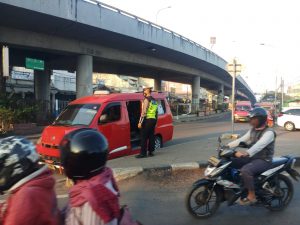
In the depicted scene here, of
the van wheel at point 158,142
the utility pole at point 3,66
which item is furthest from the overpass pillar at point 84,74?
the van wheel at point 158,142

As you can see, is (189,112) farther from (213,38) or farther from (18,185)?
(18,185)

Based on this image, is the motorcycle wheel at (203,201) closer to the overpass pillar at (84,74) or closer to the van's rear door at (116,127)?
the van's rear door at (116,127)

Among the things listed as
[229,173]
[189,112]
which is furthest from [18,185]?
[189,112]

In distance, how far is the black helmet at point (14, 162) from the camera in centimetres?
214

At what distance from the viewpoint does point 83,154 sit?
2.15 m

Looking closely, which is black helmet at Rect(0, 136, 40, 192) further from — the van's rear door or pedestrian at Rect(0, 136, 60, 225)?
the van's rear door

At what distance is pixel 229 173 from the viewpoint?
216 inches

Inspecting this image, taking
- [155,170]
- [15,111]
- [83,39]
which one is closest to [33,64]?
[83,39]

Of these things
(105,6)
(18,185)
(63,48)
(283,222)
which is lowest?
(283,222)

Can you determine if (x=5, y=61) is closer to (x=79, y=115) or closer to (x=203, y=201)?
(x=79, y=115)

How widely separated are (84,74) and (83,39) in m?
2.49

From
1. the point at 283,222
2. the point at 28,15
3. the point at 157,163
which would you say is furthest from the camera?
the point at 28,15

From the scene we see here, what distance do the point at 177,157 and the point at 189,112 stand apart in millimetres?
30773

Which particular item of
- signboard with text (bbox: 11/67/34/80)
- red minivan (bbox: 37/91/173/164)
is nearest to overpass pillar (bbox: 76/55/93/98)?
red minivan (bbox: 37/91/173/164)
